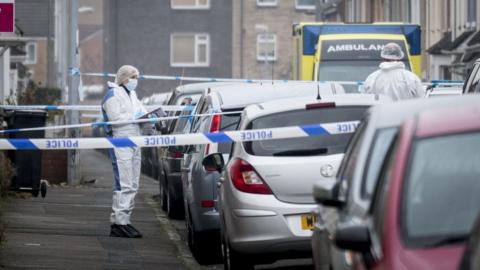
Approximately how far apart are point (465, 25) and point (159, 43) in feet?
107

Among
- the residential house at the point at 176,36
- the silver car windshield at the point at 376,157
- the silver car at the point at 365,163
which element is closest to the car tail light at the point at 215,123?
the silver car at the point at 365,163

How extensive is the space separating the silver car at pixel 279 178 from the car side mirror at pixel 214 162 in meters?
0.83

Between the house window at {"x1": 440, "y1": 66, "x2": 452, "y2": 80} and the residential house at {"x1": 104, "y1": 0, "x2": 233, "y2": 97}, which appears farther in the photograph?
the residential house at {"x1": 104, "y1": 0, "x2": 233, "y2": 97}

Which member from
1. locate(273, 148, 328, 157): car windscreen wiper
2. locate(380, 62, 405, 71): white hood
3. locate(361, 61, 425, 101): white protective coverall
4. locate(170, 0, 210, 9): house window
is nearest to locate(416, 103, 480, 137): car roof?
locate(273, 148, 328, 157): car windscreen wiper

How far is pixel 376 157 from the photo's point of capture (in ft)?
23.7

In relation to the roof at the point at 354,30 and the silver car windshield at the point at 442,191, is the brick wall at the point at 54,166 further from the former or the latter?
the silver car windshield at the point at 442,191

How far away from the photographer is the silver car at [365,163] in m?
7.05

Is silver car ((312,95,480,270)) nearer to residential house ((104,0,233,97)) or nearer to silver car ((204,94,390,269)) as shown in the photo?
silver car ((204,94,390,269))

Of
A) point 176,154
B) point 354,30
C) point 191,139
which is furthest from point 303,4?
point 191,139

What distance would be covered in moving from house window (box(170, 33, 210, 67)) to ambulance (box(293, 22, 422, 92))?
1650 inches

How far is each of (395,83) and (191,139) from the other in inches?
135

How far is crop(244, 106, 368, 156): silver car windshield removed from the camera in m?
11.1

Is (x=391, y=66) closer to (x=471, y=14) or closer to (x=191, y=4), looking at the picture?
(x=471, y=14)

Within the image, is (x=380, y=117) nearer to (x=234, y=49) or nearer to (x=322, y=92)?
(x=322, y=92)
